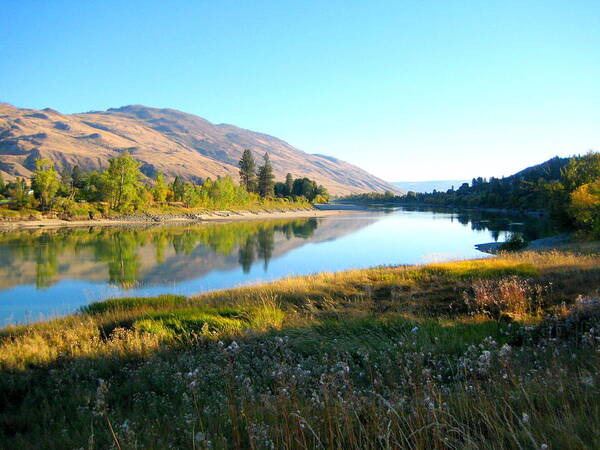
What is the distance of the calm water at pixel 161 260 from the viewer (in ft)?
64.0

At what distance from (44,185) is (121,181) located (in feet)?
42.1

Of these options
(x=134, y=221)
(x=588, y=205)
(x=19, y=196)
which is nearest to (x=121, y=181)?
(x=134, y=221)

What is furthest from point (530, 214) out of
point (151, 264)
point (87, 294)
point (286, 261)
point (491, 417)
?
point (491, 417)

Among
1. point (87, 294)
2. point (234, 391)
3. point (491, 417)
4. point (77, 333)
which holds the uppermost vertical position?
point (491, 417)

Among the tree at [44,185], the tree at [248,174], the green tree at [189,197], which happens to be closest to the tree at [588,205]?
the tree at [44,185]

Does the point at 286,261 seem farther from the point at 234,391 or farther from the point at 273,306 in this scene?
the point at 234,391

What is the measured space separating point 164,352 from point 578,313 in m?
6.84

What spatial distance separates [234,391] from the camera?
13.6 feet

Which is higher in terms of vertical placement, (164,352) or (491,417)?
(491,417)

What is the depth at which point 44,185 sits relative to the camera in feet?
201

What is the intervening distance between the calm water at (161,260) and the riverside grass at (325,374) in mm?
7653

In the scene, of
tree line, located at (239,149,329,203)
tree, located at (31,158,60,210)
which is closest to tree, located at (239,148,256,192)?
tree line, located at (239,149,329,203)

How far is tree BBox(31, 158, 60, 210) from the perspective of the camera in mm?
60719

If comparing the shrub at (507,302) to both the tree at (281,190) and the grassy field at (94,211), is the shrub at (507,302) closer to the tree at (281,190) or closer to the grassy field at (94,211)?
the grassy field at (94,211)
